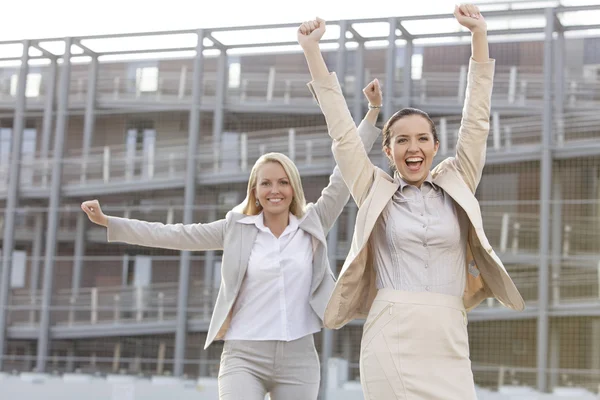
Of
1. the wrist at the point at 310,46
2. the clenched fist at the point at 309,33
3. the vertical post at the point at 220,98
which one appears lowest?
the wrist at the point at 310,46

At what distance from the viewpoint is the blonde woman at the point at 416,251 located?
1855mm

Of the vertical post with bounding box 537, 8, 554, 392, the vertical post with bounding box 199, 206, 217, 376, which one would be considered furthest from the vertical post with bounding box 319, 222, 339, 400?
the vertical post with bounding box 537, 8, 554, 392

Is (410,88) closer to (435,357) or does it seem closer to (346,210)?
(346,210)

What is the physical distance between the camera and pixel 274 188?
2.54 meters

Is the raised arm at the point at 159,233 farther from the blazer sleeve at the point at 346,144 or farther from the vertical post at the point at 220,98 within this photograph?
the vertical post at the point at 220,98

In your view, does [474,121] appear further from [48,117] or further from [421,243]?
[48,117]

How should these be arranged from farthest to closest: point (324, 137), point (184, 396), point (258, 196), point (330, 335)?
point (324, 137), point (330, 335), point (184, 396), point (258, 196)

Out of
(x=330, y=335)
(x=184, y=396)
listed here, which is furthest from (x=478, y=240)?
(x=330, y=335)

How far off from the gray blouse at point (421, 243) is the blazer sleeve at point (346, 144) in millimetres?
68

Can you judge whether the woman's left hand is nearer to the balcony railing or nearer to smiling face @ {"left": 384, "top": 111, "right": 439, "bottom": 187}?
smiling face @ {"left": 384, "top": 111, "right": 439, "bottom": 187}

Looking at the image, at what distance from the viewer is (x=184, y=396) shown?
331 inches

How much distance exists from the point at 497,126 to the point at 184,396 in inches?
163

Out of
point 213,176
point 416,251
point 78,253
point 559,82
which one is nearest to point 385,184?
point 416,251

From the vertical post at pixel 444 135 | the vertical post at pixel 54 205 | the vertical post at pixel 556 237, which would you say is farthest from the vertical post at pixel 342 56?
the vertical post at pixel 54 205
